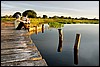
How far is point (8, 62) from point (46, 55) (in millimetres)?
11394

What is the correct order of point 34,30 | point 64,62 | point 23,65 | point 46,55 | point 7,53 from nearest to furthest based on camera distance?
point 23,65 → point 7,53 → point 64,62 → point 46,55 → point 34,30

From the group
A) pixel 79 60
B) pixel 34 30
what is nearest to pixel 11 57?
pixel 79 60

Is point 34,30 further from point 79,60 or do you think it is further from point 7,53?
point 7,53

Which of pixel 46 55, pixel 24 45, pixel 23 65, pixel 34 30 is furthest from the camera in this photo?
pixel 34 30

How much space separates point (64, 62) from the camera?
45.8 ft

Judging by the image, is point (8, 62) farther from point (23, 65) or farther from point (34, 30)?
point (34, 30)

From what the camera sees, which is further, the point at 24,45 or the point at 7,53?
the point at 24,45

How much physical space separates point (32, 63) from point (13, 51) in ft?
4.08

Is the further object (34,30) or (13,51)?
(34,30)

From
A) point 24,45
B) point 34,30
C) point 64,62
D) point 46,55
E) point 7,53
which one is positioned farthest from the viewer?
point 34,30

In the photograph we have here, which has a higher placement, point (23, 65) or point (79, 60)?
point (23, 65)

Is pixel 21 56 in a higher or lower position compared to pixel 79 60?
higher

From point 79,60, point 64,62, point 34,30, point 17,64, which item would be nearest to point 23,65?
point 17,64

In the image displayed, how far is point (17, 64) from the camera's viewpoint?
4250 millimetres
